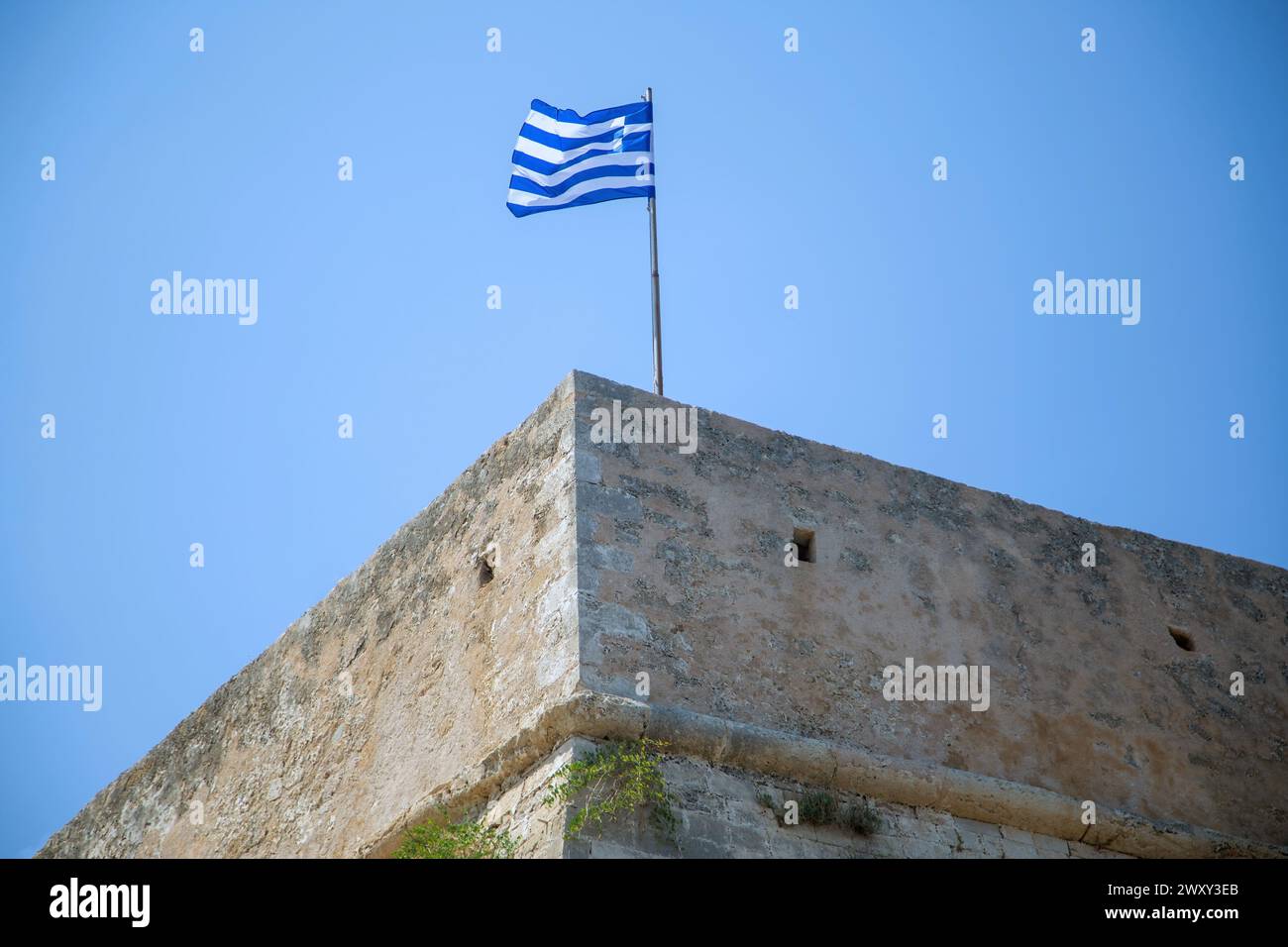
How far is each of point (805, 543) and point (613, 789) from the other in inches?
79.4

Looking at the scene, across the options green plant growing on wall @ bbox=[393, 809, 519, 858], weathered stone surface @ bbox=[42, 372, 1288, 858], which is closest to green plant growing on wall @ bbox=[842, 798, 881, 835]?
weathered stone surface @ bbox=[42, 372, 1288, 858]

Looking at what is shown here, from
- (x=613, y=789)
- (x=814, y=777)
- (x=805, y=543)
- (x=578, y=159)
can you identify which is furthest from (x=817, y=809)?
(x=578, y=159)

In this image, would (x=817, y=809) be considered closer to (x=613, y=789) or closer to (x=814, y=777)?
(x=814, y=777)

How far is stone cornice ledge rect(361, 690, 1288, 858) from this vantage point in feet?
25.9

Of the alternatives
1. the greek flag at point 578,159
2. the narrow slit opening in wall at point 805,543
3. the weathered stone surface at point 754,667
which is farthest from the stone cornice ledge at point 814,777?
the greek flag at point 578,159

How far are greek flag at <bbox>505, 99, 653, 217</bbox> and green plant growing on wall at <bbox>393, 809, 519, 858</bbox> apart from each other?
4043mm

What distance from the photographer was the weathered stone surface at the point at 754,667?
8141 millimetres

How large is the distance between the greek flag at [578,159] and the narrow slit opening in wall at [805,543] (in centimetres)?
271

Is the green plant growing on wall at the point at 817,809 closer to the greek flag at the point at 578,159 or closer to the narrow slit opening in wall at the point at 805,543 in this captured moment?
the narrow slit opening in wall at the point at 805,543

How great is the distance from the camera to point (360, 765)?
923 cm

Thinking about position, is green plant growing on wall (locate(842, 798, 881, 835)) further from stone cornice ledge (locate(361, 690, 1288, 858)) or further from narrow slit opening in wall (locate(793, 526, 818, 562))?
narrow slit opening in wall (locate(793, 526, 818, 562))
